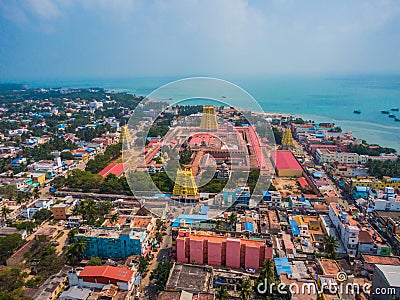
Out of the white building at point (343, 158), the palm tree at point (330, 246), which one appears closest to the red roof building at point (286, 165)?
the white building at point (343, 158)

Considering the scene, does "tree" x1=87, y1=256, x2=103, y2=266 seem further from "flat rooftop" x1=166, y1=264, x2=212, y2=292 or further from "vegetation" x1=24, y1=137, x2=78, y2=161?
"vegetation" x1=24, y1=137, x2=78, y2=161

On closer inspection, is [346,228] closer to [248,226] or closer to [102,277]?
[248,226]

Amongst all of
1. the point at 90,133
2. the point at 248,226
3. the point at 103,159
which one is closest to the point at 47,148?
the point at 90,133

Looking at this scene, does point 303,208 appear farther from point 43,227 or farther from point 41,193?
point 41,193

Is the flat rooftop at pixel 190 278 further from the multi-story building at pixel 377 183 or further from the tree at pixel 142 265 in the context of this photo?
the multi-story building at pixel 377 183

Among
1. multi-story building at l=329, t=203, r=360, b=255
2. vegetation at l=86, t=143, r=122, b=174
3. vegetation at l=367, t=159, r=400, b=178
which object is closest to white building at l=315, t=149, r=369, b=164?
vegetation at l=367, t=159, r=400, b=178
